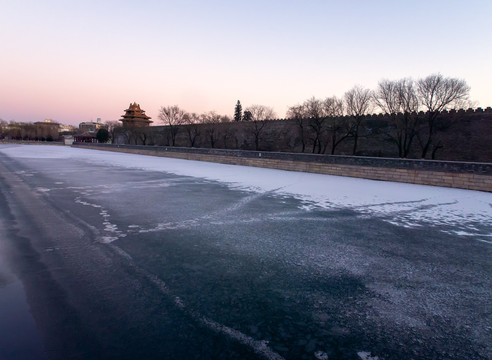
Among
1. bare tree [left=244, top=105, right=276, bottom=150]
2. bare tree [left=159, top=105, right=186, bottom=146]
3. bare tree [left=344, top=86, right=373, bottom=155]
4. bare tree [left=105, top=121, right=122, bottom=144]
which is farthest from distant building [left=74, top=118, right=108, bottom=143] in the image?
bare tree [left=344, top=86, right=373, bottom=155]

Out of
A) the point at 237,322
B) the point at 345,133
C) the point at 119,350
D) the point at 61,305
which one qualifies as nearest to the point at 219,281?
the point at 237,322

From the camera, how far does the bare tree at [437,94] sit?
2308cm

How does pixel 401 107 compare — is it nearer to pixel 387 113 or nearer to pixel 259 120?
pixel 387 113

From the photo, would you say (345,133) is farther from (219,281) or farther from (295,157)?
(219,281)

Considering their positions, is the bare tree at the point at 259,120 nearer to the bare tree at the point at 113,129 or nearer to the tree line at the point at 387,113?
the tree line at the point at 387,113

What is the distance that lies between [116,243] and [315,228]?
11.7 feet

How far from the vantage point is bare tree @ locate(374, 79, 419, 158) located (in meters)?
24.6

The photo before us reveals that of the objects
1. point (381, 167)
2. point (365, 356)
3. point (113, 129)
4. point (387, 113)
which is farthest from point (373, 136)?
point (113, 129)

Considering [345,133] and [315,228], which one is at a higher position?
[345,133]

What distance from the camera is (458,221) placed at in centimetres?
642

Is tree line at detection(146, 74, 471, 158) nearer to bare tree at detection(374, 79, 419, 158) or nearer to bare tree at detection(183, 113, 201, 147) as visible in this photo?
bare tree at detection(374, 79, 419, 158)

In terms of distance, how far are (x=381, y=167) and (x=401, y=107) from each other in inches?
588

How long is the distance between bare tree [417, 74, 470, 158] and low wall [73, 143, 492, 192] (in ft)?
42.7

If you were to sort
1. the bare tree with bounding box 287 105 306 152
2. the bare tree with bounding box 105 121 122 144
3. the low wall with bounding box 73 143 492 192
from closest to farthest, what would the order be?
the low wall with bounding box 73 143 492 192, the bare tree with bounding box 287 105 306 152, the bare tree with bounding box 105 121 122 144
